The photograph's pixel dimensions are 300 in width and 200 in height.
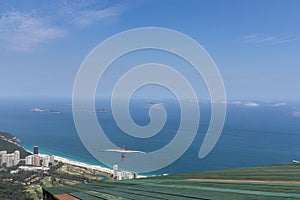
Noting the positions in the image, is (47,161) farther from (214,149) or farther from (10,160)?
(214,149)

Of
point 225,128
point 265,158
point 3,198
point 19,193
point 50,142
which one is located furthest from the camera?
point 225,128

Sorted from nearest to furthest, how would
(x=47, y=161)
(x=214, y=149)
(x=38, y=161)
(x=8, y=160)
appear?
(x=8, y=160) → (x=47, y=161) → (x=38, y=161) → (x=214, y=149)

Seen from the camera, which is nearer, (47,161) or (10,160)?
(10,160)

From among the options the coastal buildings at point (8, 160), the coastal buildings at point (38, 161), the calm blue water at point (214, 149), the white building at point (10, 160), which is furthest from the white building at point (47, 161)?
the calm blue water at point (214, 149)

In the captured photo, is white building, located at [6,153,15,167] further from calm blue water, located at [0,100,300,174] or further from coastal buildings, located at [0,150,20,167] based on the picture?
calm blue water, located at [0,100,300,174]

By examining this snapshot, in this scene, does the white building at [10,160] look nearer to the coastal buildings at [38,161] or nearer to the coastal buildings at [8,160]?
the coastal buildings at [8,160]

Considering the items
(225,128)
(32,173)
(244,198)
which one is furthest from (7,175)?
(225,128)

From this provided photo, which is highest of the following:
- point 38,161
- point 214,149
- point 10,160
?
point 214,149

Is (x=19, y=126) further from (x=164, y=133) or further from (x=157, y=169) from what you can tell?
(x=157, y=169)

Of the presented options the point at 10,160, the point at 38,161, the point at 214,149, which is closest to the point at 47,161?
the point at 38,161

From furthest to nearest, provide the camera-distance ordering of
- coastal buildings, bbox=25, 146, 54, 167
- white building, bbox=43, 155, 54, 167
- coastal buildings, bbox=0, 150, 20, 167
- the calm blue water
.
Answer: the calm blue water, coastal buildings, bbox=25, 146, 54, 167, white building, bbox=43, 155, 54, 167, coastal buildings, bbox=0, 150, 20, 167

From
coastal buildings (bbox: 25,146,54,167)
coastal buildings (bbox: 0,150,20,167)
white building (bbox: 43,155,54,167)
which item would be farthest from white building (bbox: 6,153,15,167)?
white building (bbox: 43,155,54,167)
